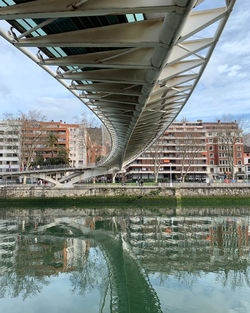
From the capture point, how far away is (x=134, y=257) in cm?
1310

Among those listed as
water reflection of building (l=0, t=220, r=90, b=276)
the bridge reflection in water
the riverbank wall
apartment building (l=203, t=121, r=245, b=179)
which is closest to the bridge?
the bridge reflection in water

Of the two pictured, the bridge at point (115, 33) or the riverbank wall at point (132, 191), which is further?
the riverbank wall at point (132, 191)

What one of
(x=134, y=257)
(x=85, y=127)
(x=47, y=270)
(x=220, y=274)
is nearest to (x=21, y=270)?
(x=47, y=270)

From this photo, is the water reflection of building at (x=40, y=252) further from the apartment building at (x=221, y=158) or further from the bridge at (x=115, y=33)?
the apartment building at (x=221, y=158)

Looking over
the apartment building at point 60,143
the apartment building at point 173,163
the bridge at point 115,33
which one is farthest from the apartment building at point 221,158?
the bridge at point 115,33

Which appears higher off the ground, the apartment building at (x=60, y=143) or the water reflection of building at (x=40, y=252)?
the apartment building at (x=60, y=143)

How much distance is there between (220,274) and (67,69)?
9183 millimetres

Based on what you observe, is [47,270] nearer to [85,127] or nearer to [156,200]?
[156,200]

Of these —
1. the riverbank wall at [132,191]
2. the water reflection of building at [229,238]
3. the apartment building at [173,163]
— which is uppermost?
the apartment building at [173,163]

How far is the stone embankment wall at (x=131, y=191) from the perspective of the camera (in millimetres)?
38188

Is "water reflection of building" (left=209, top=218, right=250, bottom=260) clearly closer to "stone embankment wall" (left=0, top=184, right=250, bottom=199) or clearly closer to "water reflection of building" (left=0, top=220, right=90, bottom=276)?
"water reflection of building" (left=0, top=220, right=90, bottom=276)

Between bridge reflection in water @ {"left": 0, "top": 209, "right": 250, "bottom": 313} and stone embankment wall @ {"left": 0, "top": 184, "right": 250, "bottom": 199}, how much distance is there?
15952 millimetres

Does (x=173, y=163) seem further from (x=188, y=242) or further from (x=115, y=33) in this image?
(x=115, y=33)

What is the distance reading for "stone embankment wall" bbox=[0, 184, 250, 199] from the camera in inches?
1503
